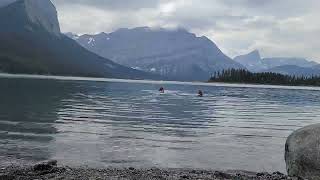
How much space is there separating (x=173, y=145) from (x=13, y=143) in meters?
12.7

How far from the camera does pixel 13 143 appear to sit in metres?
37.2

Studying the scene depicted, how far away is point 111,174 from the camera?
2586 centimetres

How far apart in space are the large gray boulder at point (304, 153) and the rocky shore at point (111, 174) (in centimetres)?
100

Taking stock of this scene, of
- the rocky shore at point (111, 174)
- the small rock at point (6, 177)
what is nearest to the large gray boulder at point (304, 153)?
the rocky shore at point (111, 174)

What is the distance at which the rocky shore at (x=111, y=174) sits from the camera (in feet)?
80.2

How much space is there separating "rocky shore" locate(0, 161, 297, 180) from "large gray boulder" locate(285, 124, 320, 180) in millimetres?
1001

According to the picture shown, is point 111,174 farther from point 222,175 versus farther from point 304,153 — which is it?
point 304,153

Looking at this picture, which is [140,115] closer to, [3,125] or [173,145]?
[3,125]

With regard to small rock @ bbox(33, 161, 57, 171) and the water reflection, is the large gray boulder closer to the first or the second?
small rock @ bbox(33, 161, 57, 171)

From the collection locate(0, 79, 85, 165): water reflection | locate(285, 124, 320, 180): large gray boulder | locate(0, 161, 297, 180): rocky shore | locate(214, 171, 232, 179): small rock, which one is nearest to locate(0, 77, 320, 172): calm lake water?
locate(0, 79, 85, 165): water reflection

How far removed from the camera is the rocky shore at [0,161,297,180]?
80.2 ft

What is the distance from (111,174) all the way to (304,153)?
1037 centimetres

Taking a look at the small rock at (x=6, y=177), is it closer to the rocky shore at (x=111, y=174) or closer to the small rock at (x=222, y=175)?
the rocky shore at (x=111, y=174)

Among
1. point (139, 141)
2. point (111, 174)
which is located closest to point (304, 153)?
point (111, 174)
